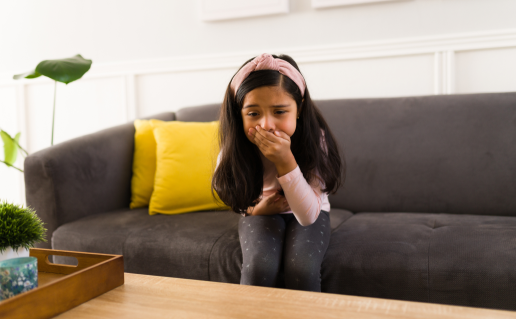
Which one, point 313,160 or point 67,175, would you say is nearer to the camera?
point 313,160

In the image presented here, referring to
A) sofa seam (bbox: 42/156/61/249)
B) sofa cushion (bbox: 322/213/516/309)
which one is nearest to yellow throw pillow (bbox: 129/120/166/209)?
sofa seam (bbox: 42/156/61/249)

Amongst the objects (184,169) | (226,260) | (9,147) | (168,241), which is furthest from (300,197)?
(9,147)

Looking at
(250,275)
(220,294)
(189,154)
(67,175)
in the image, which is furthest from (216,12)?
(220,294)

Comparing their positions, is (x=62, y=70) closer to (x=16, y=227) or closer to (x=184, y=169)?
(x=184, y=169)

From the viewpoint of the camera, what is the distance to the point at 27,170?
1.58 metres

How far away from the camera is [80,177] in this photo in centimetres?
167

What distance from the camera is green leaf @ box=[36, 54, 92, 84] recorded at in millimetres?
1714

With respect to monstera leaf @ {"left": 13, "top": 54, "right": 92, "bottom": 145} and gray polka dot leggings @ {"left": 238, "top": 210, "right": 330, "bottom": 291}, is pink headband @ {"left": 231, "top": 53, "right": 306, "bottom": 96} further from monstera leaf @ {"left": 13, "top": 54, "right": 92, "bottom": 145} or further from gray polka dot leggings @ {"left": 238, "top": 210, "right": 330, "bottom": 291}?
monstera leaf @ {"left": 13, "top": 54, "right": 92, "bottom": 145}

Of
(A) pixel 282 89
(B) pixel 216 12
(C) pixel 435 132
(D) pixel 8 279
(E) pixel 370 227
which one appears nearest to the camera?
(D) pixel 8 279

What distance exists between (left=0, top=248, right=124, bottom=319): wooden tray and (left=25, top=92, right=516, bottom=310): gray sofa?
467mm

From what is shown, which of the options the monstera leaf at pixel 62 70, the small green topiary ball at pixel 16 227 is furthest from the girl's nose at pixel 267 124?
the monstera leaf at pixel 62 70

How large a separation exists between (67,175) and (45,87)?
1424 millimetres

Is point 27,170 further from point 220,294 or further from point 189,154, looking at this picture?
point 220,294

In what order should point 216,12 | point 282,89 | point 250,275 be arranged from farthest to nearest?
point 216,12 → point 282,89 → point 250,275
